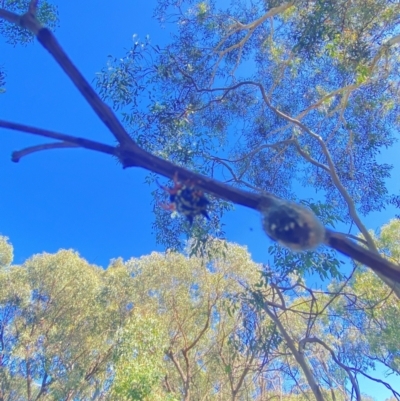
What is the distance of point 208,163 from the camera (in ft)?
19.2

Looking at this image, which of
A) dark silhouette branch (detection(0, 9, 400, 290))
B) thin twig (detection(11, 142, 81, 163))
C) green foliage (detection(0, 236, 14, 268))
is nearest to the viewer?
dark silhouette branch (detection(0, 9, 400, 290))

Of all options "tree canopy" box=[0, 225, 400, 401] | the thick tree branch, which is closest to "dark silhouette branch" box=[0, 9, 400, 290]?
the thick tree branch

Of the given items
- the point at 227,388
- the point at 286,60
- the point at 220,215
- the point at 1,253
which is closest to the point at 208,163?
the point at 220,215

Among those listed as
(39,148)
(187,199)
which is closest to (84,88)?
(39,148)

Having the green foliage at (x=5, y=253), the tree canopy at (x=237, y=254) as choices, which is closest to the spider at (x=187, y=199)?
the tree canopy at (x=237, y=254)

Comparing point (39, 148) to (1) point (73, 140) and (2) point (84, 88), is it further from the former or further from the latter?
(2) point (84, 88)

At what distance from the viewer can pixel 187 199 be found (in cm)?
149

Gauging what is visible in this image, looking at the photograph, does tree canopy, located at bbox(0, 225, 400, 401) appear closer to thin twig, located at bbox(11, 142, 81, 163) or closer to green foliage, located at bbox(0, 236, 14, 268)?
green foliage, located at bbox(0, 236, 14, 268)

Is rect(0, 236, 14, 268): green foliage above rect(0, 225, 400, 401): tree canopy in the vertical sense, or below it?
above

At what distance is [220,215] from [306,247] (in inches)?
162

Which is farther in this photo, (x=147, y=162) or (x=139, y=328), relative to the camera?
(x=139, y=328)

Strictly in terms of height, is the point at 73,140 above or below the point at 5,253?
below

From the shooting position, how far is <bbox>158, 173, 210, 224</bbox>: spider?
4.80ft

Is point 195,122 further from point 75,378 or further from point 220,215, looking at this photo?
point 75,378
